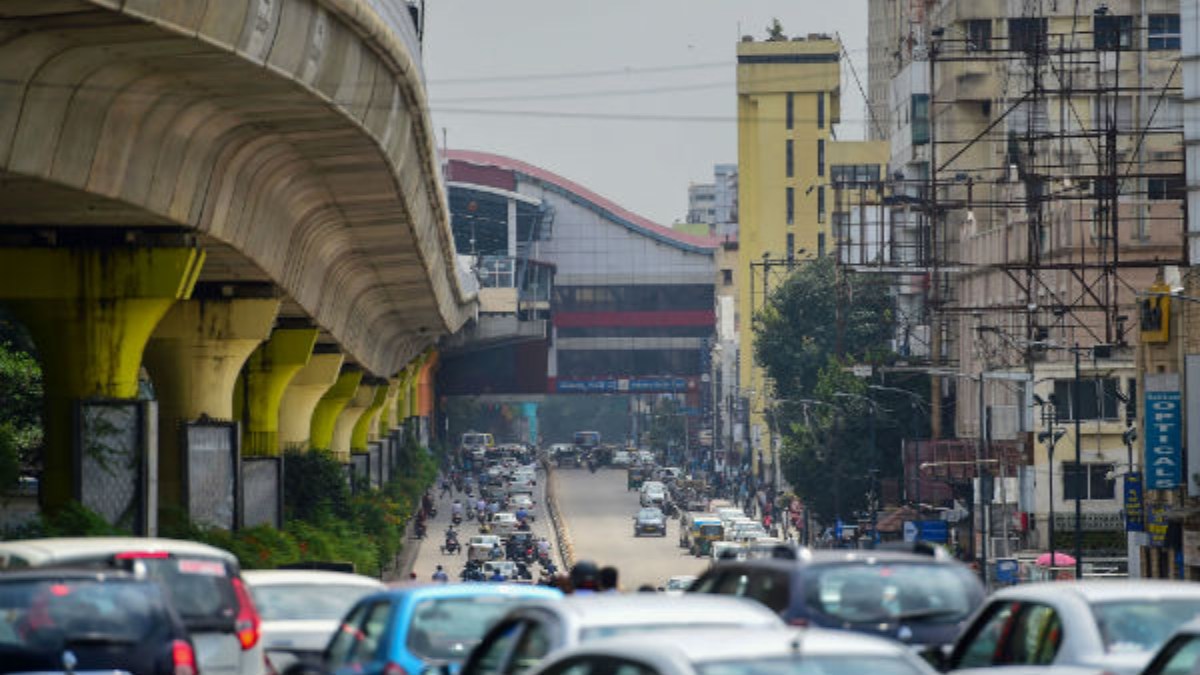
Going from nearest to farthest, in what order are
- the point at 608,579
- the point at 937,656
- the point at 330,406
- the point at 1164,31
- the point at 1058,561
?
the point at 937,656
the point at 608,579
the point at 1058,561
the point at 330,406
the point at 1164,31

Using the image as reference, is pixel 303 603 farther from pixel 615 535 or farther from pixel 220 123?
pixel 615 535

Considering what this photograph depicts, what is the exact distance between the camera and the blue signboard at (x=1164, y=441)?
5641 centimetres

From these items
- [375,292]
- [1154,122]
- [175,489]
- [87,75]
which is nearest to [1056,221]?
[1154,122]

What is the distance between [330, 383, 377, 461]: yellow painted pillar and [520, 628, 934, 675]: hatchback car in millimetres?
74387

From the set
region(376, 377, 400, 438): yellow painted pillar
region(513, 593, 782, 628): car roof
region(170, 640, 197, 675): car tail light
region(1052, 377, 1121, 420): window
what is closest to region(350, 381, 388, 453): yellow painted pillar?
region(376, 377, 400, 438): yellow painted pillar

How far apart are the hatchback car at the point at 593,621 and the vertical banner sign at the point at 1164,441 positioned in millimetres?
44126

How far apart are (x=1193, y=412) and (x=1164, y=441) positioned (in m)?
1.02

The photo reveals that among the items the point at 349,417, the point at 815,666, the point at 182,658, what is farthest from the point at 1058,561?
the point at 815,666

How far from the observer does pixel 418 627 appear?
16.9 m

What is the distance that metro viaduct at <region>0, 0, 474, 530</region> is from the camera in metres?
25.7

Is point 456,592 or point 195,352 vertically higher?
point 195,352

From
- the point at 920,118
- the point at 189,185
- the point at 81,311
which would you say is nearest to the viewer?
the point at 189,185

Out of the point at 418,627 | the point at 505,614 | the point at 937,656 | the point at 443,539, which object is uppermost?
the point at 505,614

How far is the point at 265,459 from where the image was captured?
5078cm
